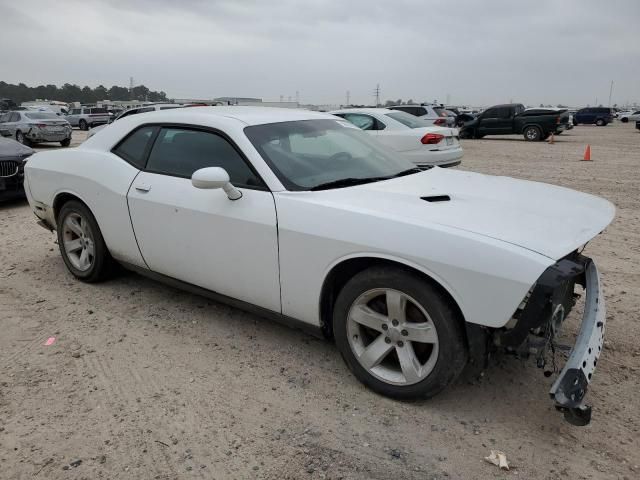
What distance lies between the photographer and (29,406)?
2861 millimetres

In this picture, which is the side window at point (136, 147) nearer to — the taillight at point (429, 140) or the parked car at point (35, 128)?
the taillight at point (429, 140)

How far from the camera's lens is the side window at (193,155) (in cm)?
336

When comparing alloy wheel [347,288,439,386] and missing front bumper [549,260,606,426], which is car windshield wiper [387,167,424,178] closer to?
alloy wheel [347,288,439,386]

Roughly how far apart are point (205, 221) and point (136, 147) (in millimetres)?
1174

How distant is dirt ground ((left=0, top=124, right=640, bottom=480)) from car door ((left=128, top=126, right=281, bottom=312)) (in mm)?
433

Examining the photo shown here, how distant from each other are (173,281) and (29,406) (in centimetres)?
129

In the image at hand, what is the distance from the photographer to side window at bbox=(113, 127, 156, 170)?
A: 4.00 metres

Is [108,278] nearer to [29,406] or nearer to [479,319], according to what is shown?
[29,406]

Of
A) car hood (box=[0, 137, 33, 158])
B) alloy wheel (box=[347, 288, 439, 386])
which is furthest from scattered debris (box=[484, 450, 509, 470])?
car hood (box=[0, 137, 33, 158])

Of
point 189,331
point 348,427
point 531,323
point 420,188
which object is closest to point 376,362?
point 348,427

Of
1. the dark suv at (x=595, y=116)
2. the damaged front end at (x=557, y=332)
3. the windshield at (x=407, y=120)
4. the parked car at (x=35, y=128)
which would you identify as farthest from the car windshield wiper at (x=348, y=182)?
the dark suv at (x=595, y=116)

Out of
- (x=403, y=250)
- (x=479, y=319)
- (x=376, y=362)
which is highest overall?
(x=403, y=250)

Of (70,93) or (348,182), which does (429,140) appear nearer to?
(348,182)

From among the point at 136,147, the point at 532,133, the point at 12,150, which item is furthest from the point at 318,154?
the point at 532,133
